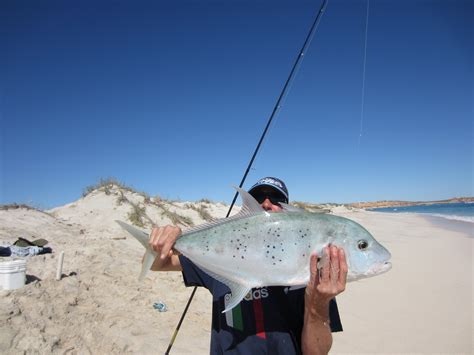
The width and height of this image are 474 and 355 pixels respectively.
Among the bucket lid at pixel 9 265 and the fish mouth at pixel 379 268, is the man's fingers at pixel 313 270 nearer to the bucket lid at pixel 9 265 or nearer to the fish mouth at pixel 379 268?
the fish mouth at pixel 379 268

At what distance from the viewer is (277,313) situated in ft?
6.68

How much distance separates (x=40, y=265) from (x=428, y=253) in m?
11.7

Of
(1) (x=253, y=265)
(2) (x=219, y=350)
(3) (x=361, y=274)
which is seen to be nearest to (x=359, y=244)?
(3) (x=361, y=274)

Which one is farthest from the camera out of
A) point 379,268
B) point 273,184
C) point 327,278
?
point 273,184

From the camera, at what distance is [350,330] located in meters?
5.36

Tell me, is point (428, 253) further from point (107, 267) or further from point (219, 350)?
point (219, 350)

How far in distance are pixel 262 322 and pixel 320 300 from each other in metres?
0.42

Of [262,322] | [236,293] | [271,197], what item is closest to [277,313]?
[262,322]

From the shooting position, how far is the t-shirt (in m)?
1.93

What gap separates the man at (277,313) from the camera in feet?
5.96

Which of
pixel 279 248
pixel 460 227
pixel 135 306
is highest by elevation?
pixel 279 248

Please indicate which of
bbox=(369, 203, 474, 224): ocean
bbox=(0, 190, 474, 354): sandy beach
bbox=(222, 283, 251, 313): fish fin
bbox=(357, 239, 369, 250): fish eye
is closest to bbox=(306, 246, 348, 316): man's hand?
bbox=(357, 239, 369, 250): fish eye

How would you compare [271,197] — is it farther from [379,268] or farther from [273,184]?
[379,268]

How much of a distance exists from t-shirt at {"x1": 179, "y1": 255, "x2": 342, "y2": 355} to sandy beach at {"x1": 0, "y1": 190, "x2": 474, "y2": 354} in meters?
A: 2.56
